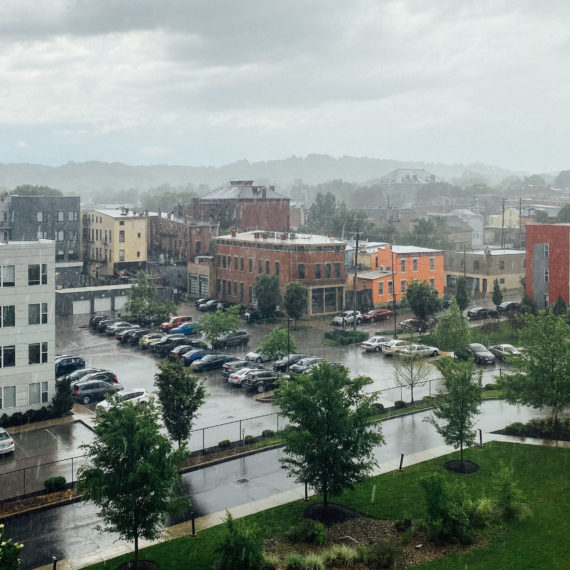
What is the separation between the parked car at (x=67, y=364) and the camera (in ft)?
152

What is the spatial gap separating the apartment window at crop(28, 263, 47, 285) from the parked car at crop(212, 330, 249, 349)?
18653 millimetres

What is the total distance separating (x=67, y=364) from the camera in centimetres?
4675

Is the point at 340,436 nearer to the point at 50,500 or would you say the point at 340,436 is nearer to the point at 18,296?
the point at 50,500

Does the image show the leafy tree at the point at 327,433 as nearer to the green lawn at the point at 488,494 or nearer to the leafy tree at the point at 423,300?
the green lawn at the point at 488,494

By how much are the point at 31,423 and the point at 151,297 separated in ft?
95.2

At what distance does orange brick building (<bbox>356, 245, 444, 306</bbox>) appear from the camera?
71125mm

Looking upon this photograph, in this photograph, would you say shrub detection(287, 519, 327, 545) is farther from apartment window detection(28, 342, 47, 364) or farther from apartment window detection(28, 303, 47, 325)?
apartment window detection(28, 303, 47, 325)

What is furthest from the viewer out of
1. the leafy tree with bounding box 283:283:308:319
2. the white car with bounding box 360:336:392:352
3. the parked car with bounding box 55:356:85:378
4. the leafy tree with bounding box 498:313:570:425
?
the leafy tree with bounding box 283:283:308:319

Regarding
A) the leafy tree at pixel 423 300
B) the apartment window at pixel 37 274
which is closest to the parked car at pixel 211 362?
the apartment window at pixel 37 274

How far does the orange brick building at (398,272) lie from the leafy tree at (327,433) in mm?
45374

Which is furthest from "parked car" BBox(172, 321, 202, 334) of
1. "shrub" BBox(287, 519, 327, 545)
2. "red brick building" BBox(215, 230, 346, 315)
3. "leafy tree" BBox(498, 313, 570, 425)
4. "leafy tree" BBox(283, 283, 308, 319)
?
"shrub" BBox(287, 519, 327, 545)

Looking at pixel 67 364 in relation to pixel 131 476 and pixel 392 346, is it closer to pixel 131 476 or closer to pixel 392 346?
pixel 392 346

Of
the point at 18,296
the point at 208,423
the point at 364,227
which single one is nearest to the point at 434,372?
the point at 208,423

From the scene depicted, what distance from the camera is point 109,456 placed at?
21141mm
